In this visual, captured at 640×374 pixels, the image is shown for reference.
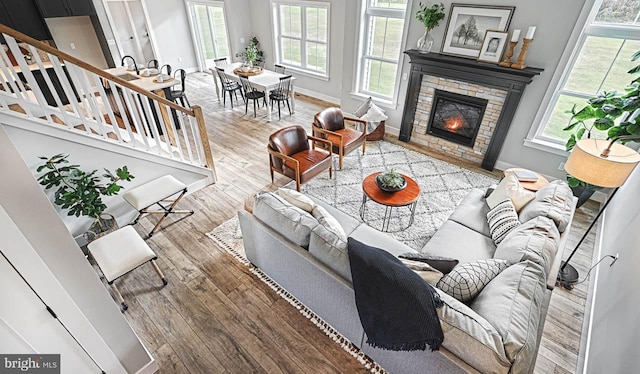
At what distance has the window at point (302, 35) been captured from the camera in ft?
21.0

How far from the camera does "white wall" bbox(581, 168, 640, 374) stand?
63.4 inches

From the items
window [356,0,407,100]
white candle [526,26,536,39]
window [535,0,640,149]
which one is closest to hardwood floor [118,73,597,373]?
window [535,0,640,149]

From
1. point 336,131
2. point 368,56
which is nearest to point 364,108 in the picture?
point 336,131

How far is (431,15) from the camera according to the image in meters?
4.22

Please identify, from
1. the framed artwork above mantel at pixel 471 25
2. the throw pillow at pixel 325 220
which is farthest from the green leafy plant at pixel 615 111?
the throw pillow at pixel 325 220

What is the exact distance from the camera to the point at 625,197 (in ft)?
9.57

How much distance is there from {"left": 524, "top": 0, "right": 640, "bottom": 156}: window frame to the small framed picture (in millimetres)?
706

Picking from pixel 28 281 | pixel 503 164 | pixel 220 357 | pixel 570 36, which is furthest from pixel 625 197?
pixel 28 281

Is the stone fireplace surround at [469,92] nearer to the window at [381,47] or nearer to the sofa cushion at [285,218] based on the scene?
the window at [381,47]

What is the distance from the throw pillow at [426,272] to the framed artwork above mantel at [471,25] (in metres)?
3.62

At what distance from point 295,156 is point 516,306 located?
9.85ft

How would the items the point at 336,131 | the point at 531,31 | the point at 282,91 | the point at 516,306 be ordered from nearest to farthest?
the point at 516,306
the point at 531,31
the point at 336,131
the point at 282,91

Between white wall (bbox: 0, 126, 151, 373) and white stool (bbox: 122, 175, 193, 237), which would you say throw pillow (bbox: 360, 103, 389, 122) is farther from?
white wall (bbox: 0, 126, 151, 373)

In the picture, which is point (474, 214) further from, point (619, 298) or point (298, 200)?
point (298, 200)
